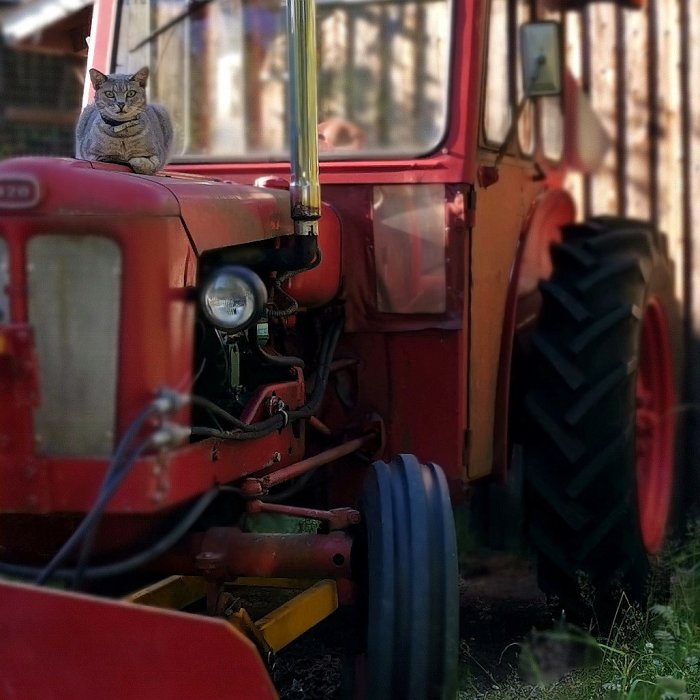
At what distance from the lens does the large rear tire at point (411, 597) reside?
2.70 meters

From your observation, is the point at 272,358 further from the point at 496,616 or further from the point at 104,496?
Answer: the point at 496,616

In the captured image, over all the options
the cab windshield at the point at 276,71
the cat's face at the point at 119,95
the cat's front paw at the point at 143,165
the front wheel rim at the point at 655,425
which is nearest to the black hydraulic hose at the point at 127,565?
the cat's front paw at the point at 143,165

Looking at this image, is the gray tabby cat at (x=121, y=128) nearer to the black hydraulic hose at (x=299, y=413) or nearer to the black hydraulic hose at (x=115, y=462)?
the black hydraulic hose at (x=299, y=413)

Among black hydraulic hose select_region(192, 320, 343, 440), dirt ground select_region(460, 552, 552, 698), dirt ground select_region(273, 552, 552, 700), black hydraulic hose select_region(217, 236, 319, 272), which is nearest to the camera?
black hydraulic hose select_region(192, 320, 343, 440)

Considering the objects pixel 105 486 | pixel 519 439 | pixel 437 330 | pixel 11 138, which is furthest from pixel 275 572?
pixel 11 138

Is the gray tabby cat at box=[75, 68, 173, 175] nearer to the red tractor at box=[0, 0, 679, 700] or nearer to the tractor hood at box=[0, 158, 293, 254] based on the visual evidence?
the tractor hood at box=[0, 158, 293, 254]

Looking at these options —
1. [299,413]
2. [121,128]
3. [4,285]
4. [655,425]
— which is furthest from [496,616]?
[4,285]

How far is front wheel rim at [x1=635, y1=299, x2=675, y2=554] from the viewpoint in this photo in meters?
4.95

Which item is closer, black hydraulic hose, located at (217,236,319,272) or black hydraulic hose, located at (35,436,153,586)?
black hydraulic hose, located at (35,436,153,586)

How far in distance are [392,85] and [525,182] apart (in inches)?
25.0

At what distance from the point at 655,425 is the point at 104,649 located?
3.38 meters

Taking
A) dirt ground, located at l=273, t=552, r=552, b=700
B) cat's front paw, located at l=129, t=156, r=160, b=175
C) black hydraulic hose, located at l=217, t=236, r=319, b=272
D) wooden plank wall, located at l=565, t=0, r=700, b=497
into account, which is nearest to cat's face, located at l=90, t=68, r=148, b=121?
cat's front paw, located at l=129, t=156, r=160, b=175

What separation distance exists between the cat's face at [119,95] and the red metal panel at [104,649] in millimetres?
1320

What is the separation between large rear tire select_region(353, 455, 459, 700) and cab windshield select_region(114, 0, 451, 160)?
1317mm
